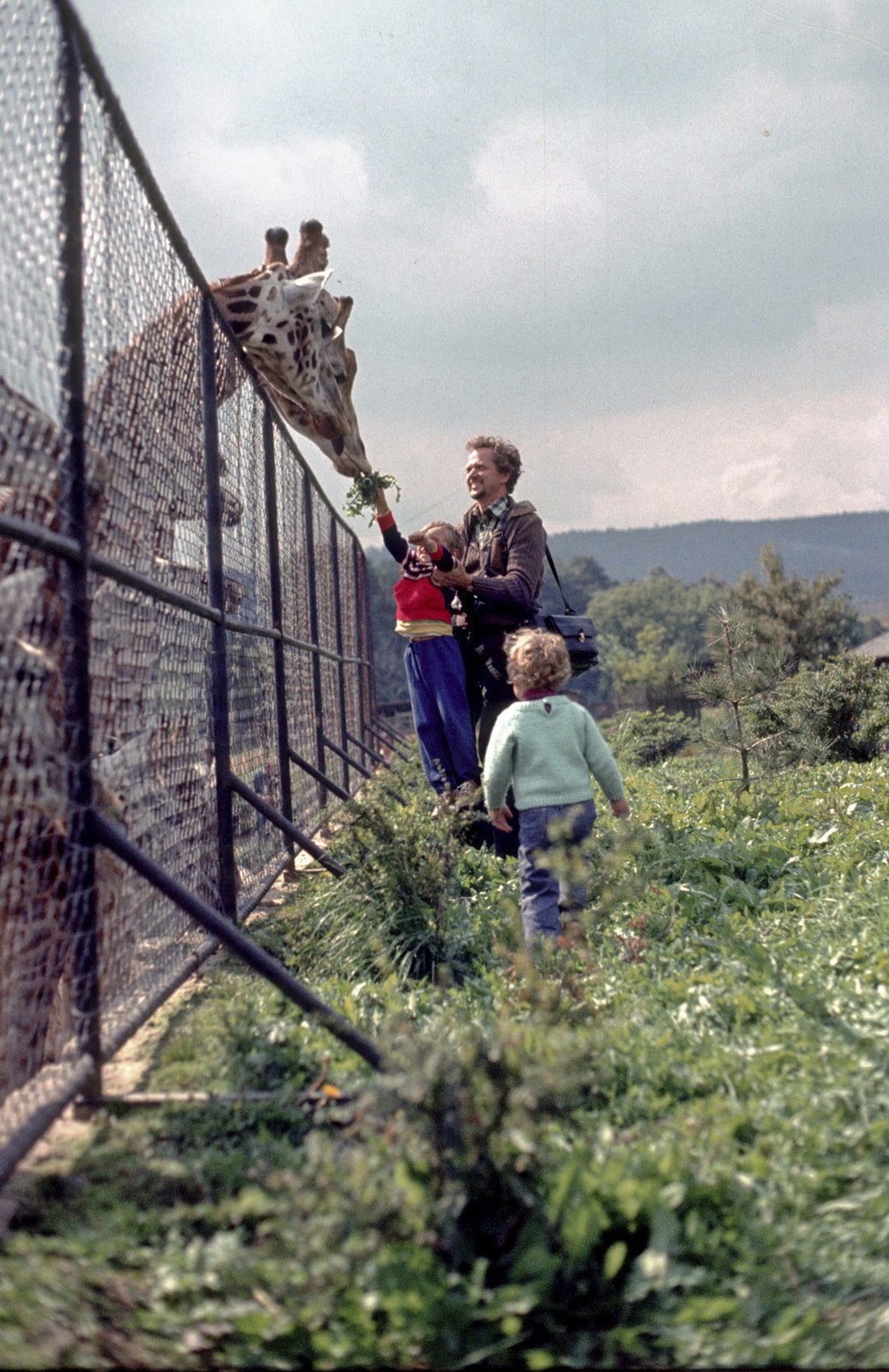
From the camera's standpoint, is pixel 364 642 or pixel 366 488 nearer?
pixel 366 488

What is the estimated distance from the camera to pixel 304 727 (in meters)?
7.63

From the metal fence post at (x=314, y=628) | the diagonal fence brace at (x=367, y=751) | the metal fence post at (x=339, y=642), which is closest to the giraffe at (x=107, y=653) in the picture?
the metal fence post at (x=314, y=628)

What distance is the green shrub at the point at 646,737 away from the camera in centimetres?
1202

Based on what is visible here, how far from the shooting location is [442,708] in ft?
19.9

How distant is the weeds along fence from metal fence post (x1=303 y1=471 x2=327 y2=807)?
9.60 ft

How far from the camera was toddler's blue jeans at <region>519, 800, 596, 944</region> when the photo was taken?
4020mm

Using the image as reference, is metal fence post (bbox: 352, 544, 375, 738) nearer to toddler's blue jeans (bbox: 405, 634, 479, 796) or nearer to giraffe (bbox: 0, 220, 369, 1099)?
toddler's blue jeans (bbox: 405, 634, 479, 796)

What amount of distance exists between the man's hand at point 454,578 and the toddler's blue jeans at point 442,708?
1.49ft

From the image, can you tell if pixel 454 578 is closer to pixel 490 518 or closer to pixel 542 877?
pixel 490 518

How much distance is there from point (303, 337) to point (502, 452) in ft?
4.08

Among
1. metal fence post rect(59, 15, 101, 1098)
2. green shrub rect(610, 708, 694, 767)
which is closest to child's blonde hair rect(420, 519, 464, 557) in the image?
metal fence post rect(59, 15, 101, 1098)

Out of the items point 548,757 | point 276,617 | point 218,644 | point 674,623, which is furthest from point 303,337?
point 674,623

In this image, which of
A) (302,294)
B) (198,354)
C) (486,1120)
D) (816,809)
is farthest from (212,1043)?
(816,809)

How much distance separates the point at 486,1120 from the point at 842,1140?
79 centimetres
